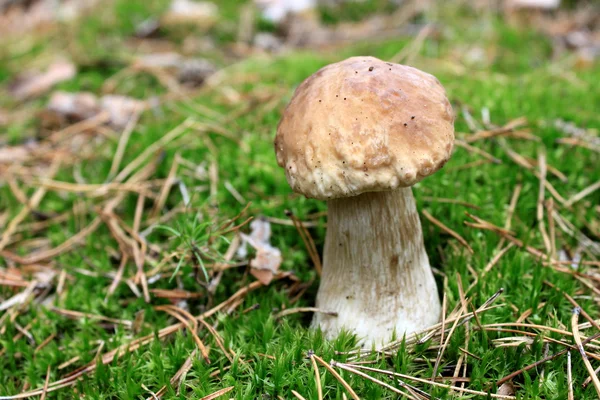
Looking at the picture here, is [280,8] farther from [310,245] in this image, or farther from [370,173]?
[370,173]

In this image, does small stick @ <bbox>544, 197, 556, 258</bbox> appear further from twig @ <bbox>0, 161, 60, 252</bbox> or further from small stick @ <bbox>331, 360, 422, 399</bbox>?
twig @ <bbox>0, 161, 60, 252</bbox>

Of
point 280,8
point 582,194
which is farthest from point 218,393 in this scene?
point 280,8

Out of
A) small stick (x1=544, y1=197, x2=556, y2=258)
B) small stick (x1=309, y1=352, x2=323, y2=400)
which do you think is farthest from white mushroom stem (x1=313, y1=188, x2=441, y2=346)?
small stick (x1=544, y1=197, x2=556, y2=258)

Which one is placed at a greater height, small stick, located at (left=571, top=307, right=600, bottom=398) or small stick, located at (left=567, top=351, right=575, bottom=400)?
small stick, located at (left=571, top=307, right=600, bottom=398)

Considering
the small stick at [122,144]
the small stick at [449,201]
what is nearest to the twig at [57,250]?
the small stick at [122,144]

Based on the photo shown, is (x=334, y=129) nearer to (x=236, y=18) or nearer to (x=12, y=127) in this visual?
(x=12, y=127)

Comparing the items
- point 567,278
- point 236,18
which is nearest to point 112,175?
point 567,278

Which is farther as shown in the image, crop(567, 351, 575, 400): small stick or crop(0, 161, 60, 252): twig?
crop(0, 161, 60, 252): twig
